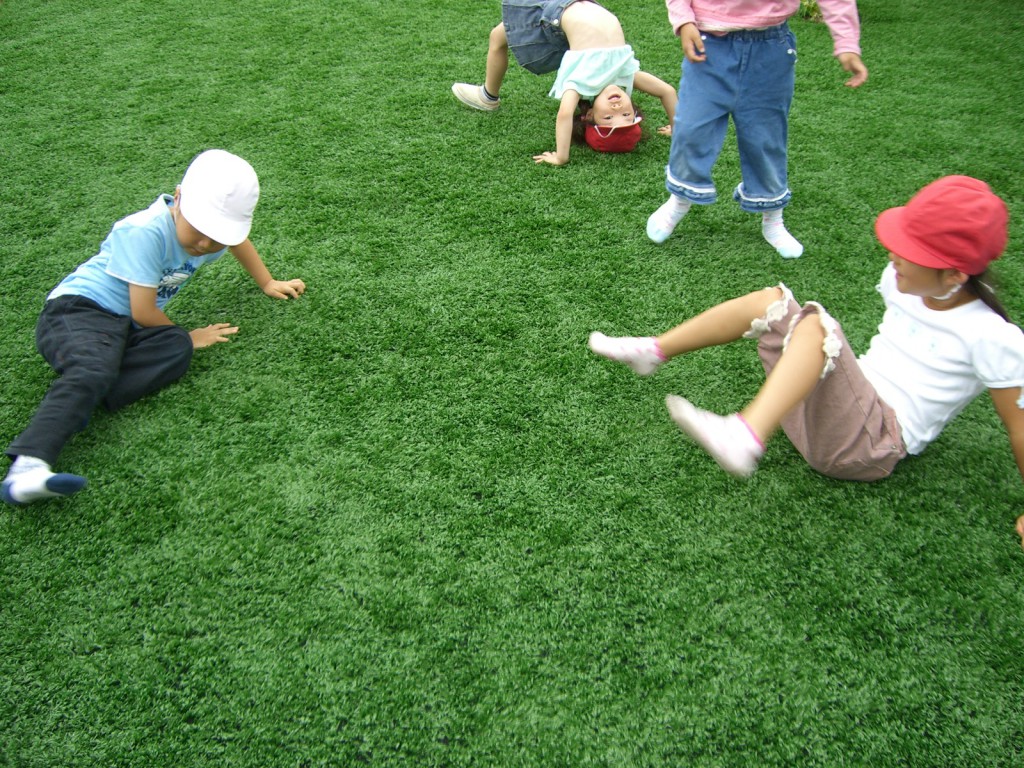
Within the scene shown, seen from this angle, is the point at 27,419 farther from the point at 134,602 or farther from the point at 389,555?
the point at 389,555

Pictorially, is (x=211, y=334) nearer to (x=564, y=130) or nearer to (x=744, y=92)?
(x=564, y=130)

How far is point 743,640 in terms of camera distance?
5.40 ft

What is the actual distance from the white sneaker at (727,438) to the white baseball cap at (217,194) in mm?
1529

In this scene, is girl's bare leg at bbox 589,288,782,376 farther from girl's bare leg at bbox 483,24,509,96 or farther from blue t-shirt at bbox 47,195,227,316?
girl's bare leg at bbox 483,24,509,96

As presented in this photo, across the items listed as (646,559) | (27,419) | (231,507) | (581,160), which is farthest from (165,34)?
(646,559)

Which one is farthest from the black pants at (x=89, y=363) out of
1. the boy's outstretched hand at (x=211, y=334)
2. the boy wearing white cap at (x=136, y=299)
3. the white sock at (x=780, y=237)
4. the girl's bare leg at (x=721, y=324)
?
the white sock at (x=780, y=237)

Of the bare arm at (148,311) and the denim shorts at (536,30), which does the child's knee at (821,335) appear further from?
the denim shorts at (536,30)

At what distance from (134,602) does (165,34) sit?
14.0ft

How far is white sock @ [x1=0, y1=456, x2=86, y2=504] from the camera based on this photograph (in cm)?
185

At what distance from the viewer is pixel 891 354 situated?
189 cm

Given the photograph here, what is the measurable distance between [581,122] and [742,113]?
A: 1.17 metres

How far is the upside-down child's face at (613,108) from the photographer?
3.34 metres

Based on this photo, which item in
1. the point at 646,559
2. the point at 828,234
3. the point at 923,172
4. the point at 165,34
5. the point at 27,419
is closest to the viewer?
the point at 646,559

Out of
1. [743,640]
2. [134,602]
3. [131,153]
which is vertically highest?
[131,153]
